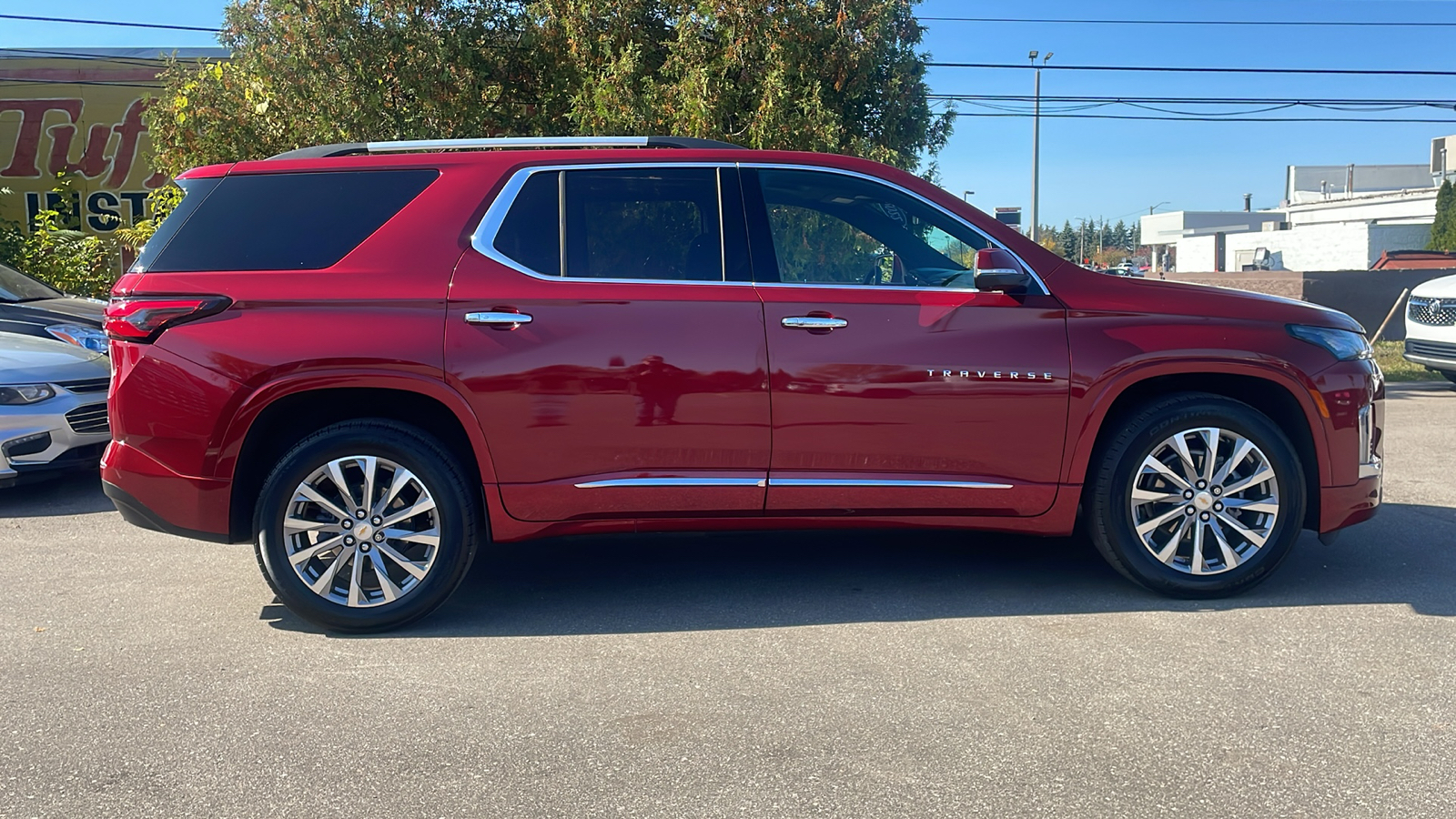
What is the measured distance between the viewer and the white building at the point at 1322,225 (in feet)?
176

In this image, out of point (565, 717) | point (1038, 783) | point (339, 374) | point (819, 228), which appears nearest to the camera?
point (1038, 783)

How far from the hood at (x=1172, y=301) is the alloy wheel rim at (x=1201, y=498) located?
19.2 inches

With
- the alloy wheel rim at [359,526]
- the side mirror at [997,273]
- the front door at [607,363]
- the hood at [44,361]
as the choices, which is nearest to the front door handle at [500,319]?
the front door at [607,363]

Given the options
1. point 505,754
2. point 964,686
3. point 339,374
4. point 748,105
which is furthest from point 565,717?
point 748,105

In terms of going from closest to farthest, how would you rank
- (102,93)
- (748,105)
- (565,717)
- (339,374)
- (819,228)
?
1. (565,717)
2. (339,374)
3. (819,228)
4. (748,105)
5. (102,93)

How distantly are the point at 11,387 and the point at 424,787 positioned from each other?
5.41 meters

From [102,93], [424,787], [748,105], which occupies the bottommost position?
[424,787]

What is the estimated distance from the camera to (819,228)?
4793 mm

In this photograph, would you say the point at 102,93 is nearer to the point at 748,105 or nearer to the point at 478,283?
the point at 748,105

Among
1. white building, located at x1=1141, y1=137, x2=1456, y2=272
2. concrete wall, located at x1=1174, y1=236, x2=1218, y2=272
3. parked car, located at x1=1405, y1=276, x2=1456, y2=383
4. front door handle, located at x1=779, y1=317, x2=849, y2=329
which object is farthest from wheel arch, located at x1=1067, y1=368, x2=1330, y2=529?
concrete wall, located at x1=1174, y1=236, x2=1218, y2=272

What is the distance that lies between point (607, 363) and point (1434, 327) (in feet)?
37.9

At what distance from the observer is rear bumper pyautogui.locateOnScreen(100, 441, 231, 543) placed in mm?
4445

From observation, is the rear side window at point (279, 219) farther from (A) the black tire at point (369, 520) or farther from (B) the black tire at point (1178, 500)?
(B) the black tire at point (1178, 500)

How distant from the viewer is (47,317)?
8.42 m
